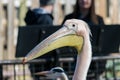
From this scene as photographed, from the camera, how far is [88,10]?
781 cm

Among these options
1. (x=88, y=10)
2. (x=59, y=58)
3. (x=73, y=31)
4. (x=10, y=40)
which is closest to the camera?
(x=73, y=31)

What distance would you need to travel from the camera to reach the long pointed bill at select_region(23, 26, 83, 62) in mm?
4910

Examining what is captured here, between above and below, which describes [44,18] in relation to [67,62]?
above

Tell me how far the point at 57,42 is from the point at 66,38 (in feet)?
0.49

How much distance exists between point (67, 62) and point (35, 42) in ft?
1.66

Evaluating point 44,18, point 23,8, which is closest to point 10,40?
point 23,8

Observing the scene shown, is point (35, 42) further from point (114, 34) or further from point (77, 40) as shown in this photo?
point (77, 40)

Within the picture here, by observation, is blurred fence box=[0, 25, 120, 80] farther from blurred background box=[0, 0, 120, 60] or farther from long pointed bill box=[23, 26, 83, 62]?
blurred background box=[0, 0, 120, 60]

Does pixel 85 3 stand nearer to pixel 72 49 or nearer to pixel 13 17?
pixel 72 49

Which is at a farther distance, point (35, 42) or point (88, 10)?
point (88, 10)

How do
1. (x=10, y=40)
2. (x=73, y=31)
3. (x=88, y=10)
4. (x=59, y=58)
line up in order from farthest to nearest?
(x=10, y=40) → (x=88, y=10) → (x=59, y=58) → (x=73, y=31)

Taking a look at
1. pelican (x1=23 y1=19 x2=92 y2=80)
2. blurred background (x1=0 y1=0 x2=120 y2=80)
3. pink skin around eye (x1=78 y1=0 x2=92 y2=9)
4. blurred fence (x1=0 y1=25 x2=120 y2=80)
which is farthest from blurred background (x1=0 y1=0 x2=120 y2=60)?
pelican (x1=23 y1=19 x2=92 y2=80)

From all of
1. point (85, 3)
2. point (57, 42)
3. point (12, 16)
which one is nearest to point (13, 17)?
point (12, 16)

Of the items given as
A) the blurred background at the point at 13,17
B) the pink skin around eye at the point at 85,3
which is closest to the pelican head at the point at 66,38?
the pink skin around eye at the point at 85,3
